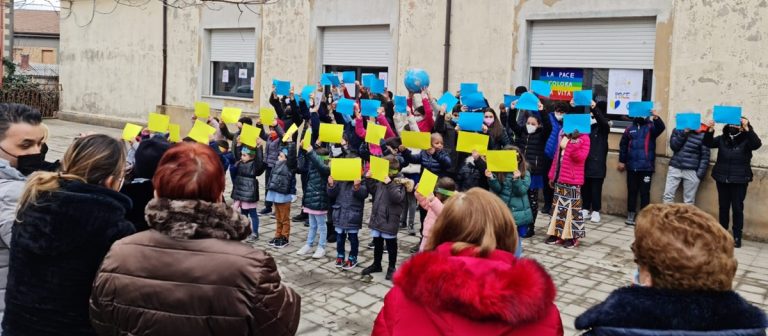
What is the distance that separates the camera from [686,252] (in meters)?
2.20

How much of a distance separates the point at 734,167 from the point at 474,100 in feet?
10.9

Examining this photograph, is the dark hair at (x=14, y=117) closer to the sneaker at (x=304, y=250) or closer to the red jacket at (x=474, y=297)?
the red jacket at (x=474, y=297)

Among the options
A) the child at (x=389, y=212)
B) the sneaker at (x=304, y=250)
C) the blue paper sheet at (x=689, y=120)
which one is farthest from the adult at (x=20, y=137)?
the blue paper sheet at (x=689, y=120)

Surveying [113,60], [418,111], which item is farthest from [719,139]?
[113,60]

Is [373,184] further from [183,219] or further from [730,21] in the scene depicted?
[730,21]

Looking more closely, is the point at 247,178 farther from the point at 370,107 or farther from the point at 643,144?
the point at 643,144

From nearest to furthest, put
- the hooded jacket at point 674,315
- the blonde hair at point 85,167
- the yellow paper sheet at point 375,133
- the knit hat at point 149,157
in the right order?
the hooded jacket at point 674,315 < the blonde hair at point 85,167 < the knit hat at point 149,157 < the yellow paper sheet at point 375,133

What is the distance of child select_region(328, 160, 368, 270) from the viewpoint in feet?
22.9

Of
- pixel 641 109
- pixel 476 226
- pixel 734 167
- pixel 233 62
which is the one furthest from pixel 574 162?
pixel 233 62

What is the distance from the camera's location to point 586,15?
10.6 m

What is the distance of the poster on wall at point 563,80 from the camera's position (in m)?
11.0

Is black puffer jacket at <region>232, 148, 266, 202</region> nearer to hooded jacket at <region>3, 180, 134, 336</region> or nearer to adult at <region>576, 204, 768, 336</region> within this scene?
hooded jacket at <region>3, 180, 134, 336</region>

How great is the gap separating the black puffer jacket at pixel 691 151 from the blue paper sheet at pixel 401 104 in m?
3.66

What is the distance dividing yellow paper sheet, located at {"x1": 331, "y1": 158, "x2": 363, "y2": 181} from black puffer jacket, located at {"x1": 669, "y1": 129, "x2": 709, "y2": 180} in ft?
16.1
